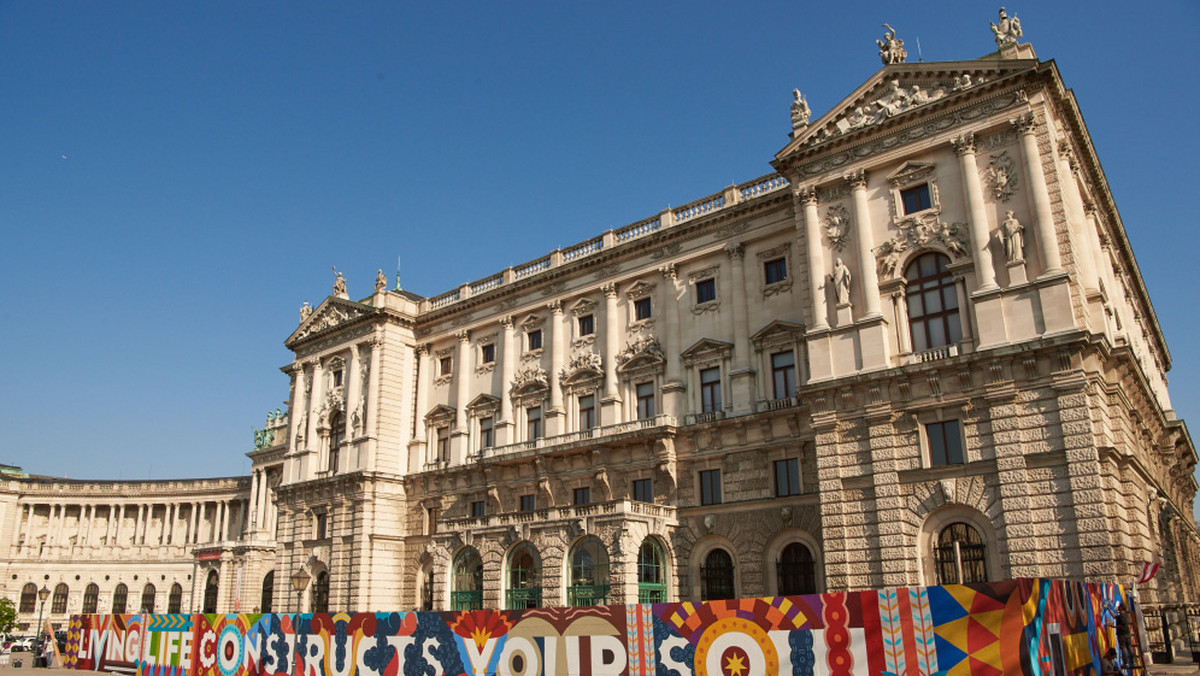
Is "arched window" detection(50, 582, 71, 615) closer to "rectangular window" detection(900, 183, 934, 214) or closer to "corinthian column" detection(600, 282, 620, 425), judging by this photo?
"corinthian column" detection(600, 282, 620, 425)

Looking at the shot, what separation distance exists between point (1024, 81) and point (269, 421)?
2899 inches

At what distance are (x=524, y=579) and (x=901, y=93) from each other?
26732 millimetres

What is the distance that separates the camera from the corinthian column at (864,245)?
1361 inches

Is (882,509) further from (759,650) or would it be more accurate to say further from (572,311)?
(572,311)

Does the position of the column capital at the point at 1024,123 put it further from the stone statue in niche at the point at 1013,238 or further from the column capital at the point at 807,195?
the column capital at the point at 807,195

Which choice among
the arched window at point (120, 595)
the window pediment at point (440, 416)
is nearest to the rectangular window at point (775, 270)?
the window pediment at point (440, 416)

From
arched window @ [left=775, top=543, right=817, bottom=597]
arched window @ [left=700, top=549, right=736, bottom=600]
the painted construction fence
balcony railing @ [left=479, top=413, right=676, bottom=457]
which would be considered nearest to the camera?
the painted construction fence

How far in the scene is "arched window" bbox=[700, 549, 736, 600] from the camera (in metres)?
38.4

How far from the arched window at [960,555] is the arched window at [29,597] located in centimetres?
9174

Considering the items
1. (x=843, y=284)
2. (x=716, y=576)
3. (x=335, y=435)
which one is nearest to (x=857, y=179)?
(x=843, y=284)

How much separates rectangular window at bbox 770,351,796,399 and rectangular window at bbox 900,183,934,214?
794cm

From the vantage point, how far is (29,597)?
9019 centimetres

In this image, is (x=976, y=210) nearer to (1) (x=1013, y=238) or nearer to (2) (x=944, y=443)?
(1) (x=1013, y=238)

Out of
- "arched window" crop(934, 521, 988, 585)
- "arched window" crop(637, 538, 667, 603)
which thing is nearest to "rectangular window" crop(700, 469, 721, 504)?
"arched window" crop(637, 538, 667, 603)
